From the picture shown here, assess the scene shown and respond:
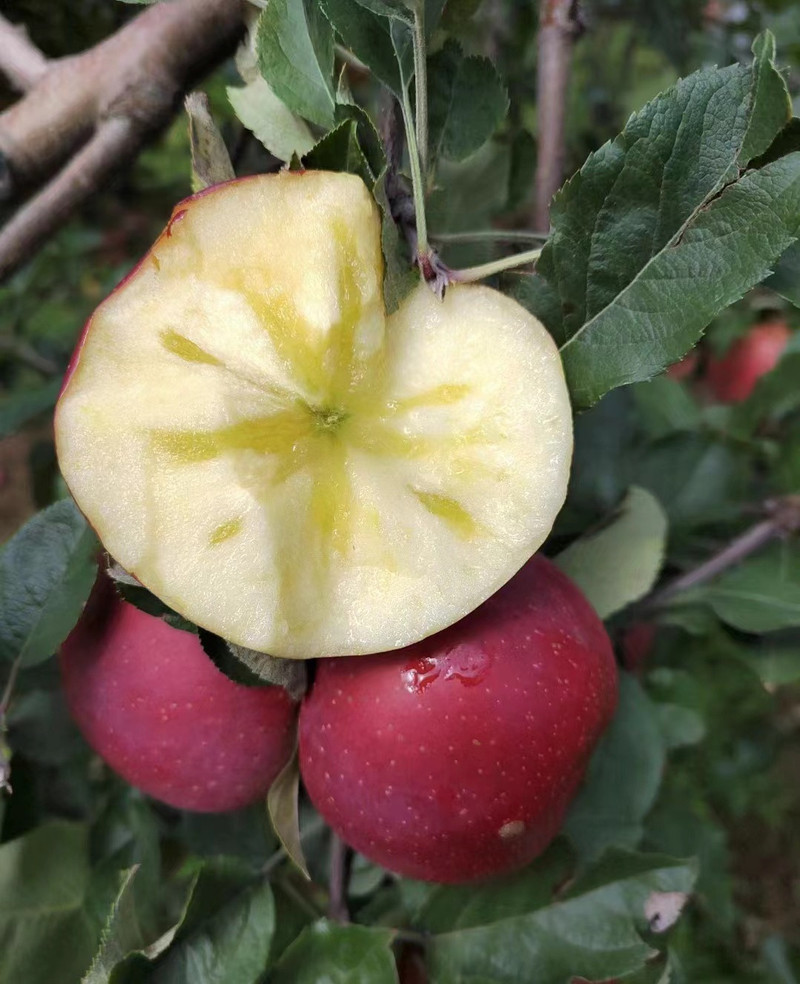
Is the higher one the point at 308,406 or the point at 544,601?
the point at 308,406

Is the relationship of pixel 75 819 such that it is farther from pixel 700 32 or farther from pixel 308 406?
pixel 700 32

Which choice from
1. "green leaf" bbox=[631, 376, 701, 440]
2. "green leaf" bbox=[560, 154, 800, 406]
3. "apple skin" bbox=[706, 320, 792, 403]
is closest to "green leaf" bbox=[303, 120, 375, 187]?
"green leaf" bbox=[560, 154, 800, 406]

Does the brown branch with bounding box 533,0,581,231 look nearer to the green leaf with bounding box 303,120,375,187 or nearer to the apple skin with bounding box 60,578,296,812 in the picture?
the green leaf with bounding box 303,120,375,187

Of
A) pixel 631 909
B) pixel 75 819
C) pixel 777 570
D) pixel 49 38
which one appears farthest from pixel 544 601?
pixel 49 38

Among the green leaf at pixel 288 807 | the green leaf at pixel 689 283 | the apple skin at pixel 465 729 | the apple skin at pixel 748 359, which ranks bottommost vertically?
the apple skin at pixel 748 359

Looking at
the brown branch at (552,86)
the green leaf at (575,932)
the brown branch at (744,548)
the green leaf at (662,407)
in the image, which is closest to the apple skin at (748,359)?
the green leaf at (662,407)

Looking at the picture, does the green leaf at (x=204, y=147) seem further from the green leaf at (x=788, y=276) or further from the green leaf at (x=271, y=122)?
the green leaf at (x=788, y=276)

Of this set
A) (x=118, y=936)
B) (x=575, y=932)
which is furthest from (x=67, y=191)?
(x=575, y=932)
